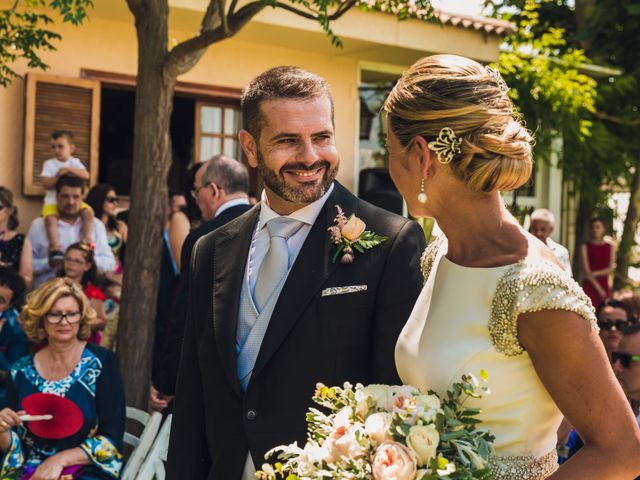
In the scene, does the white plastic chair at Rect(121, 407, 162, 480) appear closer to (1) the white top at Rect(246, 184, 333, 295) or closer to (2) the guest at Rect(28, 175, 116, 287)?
(1) the white top at Rect(246, 184, 333, 295)

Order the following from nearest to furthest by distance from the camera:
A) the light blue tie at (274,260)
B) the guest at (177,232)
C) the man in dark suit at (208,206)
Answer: the light blue tie at (274,260) → the man in dark suit at (208,206) → the guest at (177,232)

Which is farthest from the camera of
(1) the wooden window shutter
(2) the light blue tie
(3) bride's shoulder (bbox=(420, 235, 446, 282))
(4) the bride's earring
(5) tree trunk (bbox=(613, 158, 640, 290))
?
(5) tree trunk (bbox=(613, 158, 640, 290))

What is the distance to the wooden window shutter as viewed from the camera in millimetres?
9383

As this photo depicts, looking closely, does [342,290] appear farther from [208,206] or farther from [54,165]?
[54,165]

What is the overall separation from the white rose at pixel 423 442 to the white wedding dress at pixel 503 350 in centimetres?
20

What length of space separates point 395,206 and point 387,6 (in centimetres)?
464

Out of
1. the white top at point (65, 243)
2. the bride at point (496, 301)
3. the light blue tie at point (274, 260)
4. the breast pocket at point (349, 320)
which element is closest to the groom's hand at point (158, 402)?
the white top at point (65, 243)

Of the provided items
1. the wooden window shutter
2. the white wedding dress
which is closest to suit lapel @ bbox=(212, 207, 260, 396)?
the white wedding dress

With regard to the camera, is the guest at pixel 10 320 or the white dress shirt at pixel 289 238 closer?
the white dress shirt at pixel 289 238

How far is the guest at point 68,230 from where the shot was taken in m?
8.45

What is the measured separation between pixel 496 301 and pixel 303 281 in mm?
960

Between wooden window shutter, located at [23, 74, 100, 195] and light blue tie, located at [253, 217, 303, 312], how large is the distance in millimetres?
6571

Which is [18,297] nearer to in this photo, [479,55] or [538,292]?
[538,292]

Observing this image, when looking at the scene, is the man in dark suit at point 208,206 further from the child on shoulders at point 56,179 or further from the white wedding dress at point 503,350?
the white wedding dress at point 503,350
